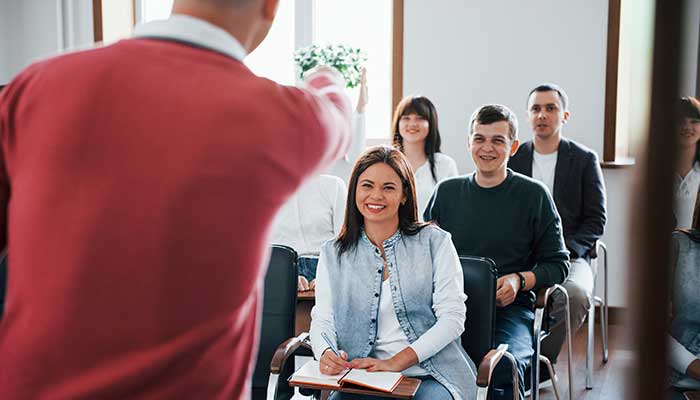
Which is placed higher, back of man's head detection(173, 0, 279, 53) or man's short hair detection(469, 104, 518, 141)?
back of man's head detection(173, 0, 279, 53)

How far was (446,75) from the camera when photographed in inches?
213

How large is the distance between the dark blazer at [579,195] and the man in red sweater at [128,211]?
3237 millimetres

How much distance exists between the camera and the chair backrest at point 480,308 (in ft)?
8.40

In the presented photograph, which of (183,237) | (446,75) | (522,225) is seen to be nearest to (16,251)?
(183,237)

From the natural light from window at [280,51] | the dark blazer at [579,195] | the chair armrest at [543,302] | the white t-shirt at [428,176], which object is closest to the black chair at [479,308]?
the chair armrest at [543,302]

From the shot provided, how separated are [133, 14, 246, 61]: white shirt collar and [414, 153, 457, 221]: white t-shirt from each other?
337 centimetres

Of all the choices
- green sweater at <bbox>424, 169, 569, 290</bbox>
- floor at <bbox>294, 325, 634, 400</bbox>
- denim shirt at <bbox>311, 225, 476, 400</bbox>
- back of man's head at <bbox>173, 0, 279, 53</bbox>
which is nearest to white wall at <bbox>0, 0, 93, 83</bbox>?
floor at <bbox>294, 325, 634, 400</bbox>

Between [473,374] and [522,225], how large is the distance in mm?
909

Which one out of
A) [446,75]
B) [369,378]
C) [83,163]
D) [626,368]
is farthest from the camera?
[446,75]

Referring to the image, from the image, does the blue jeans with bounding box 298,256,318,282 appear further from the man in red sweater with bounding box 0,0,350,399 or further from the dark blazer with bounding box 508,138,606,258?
the man in red sweater with bounding box 0,0,350,399

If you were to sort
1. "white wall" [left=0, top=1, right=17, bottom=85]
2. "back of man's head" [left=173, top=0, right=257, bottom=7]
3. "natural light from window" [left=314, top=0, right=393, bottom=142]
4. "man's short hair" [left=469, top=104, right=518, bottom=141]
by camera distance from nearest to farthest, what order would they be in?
"back of man's head" [left=173, top=0, right=257, bottom=7]
"man's short hair" [left=469, top=104, right=518, bottom=141]
"natural light from window" [left=314, top=0, right=393, bottom=142]
"white wall" [left=0, top=1, right=17, bottom=85]

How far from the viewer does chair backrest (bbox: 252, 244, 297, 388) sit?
8.45 feet

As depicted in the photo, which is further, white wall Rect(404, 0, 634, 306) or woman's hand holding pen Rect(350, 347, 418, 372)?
white wall Rect(404, 0, 634, 306)

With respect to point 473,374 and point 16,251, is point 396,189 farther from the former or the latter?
point 16,251
